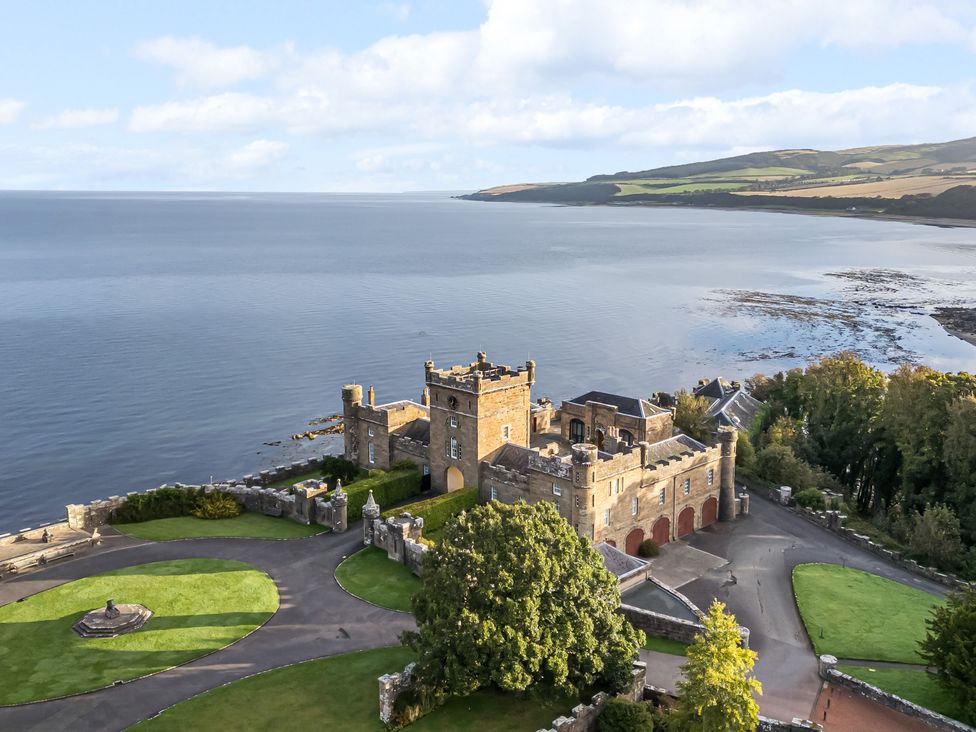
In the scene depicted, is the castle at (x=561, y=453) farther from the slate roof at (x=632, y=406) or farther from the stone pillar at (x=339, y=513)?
the stone pillar at (x=339, y=513)

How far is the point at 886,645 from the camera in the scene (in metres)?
40.1

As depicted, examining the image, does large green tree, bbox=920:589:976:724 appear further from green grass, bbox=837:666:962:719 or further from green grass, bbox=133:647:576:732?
green grass, bbox=133:647:576:732

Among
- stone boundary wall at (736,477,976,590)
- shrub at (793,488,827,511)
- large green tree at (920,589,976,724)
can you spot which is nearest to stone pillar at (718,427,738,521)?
stone boundary wall at (736,477,976,590)

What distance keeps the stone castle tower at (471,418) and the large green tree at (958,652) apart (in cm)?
3003

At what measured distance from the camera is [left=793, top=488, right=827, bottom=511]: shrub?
191 feet

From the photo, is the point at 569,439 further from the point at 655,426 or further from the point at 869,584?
the point at 869,584

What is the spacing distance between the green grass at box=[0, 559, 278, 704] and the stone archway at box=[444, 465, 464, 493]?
54.7ft

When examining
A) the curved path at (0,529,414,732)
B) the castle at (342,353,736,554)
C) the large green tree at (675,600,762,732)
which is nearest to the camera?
the large green tree at (675,600,762,732)

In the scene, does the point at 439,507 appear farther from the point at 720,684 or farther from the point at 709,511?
the point at 720,684

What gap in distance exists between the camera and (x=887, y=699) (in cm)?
3409

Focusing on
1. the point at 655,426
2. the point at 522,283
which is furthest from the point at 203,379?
the point at 522,283

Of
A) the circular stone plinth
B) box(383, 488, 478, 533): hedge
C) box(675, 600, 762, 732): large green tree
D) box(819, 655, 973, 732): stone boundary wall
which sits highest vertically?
box(675, 600, 762, 732): large green tree

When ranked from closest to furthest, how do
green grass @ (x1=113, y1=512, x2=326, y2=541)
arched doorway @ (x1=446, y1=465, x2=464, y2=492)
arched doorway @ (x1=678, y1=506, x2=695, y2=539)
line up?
1. green grass @ (x1=113, y1=512, x2=326, y2=541)
2. arched doorway @ (x1=678, y1=506, x2=695, y2=539)
3. arched doorway @ (x1=446, y1=465, x2=464, y2=492)

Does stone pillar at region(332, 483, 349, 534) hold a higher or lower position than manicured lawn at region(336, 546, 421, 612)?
higher
